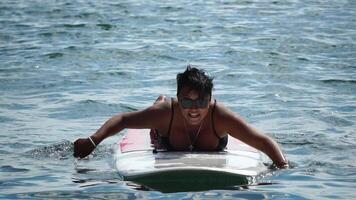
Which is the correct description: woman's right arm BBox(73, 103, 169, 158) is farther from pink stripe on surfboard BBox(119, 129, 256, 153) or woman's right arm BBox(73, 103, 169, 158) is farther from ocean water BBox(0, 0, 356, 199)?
pink stripe on surfboard BBox(119, 129, 256, 153)

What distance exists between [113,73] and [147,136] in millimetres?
5956

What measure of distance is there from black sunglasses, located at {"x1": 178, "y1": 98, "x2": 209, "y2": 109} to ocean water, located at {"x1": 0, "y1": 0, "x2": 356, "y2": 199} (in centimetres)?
78

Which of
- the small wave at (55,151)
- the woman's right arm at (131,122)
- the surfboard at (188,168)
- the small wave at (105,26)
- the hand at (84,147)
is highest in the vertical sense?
the small wave at (105,26)

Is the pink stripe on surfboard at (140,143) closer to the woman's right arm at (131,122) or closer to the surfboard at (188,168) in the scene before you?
the surfboard at (188,168)

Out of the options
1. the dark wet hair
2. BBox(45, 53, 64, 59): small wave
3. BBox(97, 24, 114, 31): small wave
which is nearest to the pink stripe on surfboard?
the dark wet hair

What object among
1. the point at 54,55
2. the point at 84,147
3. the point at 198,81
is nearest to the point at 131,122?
the point at 84,147

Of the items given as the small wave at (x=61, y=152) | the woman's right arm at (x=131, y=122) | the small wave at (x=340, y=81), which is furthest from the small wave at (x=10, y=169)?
the small wave at (x=340, y=81)

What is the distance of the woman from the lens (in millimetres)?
6953

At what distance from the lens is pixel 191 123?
7.27m

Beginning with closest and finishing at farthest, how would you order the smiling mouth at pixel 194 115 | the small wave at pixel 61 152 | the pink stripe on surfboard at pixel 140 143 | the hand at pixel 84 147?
the smiling mouth at pixel 194 115, the hand at pixel 84 147, the pink stripe on surfboard at pixel 140 143, the small wave at pixel 61 152

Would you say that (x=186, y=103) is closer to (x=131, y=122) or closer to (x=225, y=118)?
(x=225, y=118)

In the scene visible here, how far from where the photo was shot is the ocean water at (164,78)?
7477 millimetres

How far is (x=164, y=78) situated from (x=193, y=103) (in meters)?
6.92

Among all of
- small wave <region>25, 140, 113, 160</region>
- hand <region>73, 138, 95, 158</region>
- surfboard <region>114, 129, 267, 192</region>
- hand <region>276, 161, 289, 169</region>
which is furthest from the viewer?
small wave <region>25, 140, 113, 160</region>
